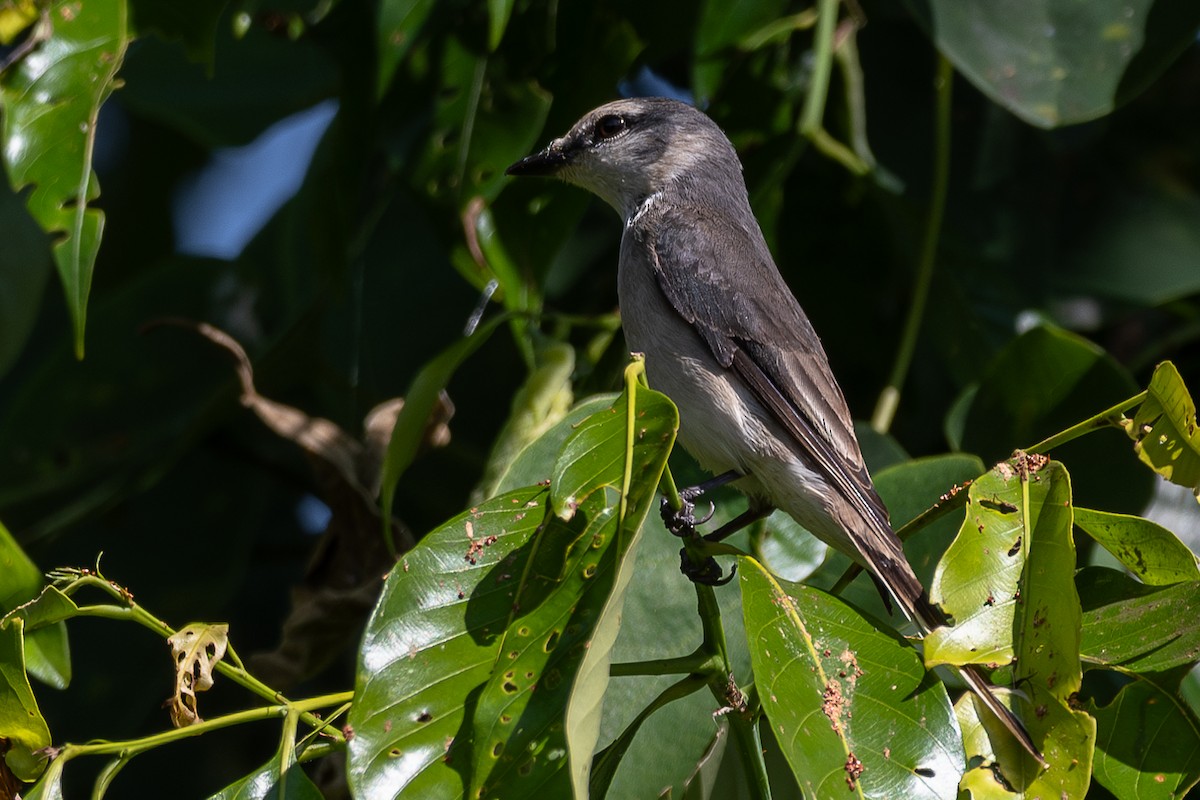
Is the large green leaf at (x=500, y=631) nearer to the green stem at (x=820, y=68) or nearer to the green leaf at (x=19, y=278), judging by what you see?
the green stem at (x=820, y=68)

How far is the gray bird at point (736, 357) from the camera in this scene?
9.20 ft

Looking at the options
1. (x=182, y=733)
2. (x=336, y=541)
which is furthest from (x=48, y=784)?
(x=336, y=541)

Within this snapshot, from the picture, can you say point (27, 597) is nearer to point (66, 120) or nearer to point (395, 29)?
point (66, 120)

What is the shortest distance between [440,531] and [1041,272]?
3.12 m

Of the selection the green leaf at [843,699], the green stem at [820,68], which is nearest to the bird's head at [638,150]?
the green stem at [820,68]

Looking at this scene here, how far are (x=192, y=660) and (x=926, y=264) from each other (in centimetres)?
265

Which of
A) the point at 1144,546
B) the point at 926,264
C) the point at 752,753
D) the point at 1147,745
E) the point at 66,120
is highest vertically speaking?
the point at 66,120

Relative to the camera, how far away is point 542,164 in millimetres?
3561

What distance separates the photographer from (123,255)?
5.60 meters

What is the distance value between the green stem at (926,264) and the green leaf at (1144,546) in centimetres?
140

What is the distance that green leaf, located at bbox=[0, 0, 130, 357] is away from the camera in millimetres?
2777

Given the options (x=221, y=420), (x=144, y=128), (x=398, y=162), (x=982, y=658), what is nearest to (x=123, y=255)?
(x=144, y=128)

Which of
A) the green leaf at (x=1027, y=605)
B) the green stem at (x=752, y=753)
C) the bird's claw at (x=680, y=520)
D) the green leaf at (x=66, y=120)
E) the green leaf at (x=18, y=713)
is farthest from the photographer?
the green leaf at (x=66, y=120)

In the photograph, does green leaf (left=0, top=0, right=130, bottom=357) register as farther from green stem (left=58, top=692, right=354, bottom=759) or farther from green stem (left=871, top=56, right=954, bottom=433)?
green stem (left=871, top=56, right=954, bottom=433)
